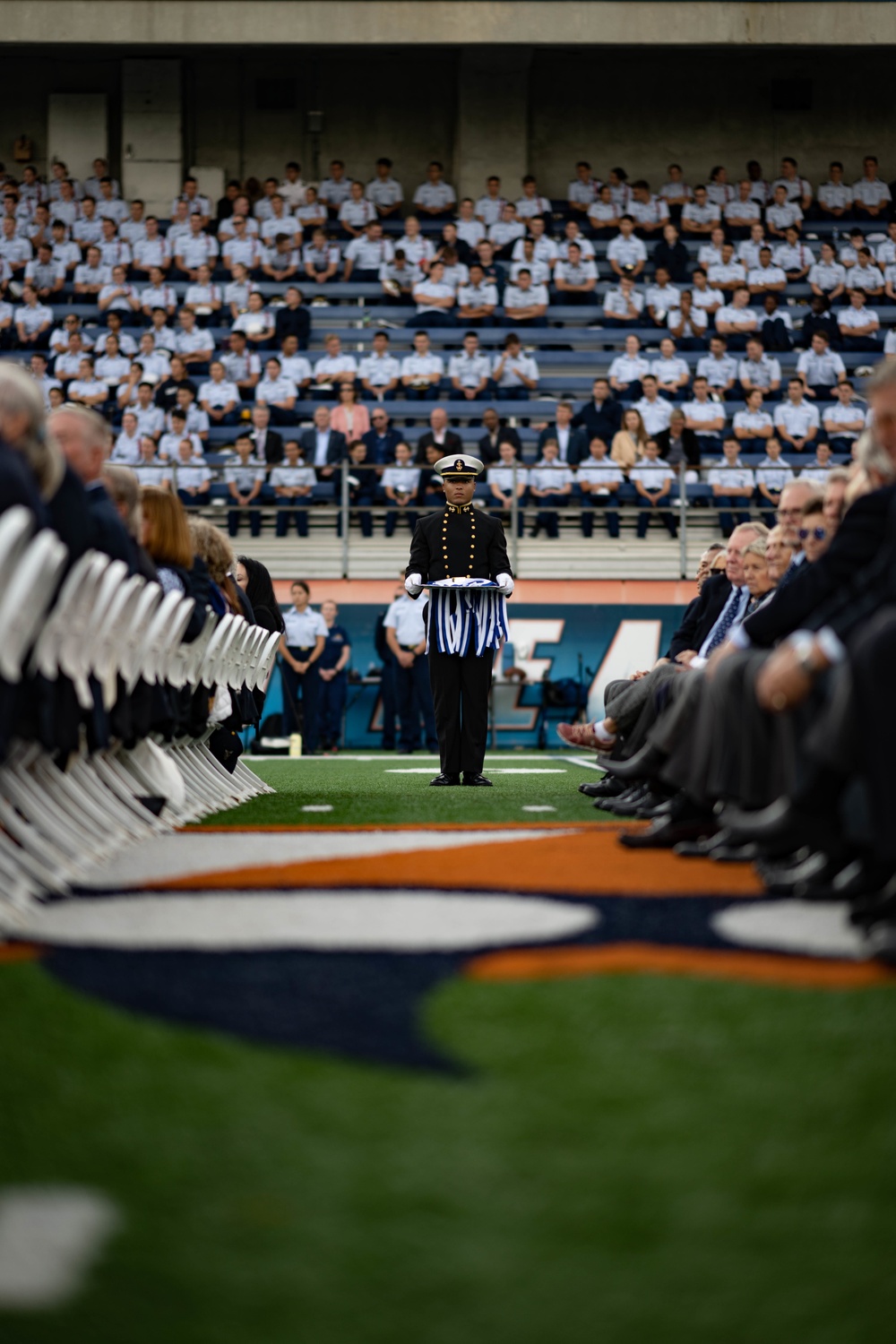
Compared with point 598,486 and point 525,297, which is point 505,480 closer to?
point 598,486

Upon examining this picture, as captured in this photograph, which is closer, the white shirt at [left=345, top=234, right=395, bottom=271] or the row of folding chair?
the row of folding chair

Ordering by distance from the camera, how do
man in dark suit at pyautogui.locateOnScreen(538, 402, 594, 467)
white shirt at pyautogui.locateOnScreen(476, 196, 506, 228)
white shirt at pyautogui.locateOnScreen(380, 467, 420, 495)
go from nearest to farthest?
white shirt at pyautogui.locateOnScreen(380, 467, 420, 495), man in dark suit at pyautogui.locateOnScreen(538, 402, 594, 467), white shirt at pyautogui.locateOnScreen(476, 196, 506, 228)

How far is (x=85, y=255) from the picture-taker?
17.2 metres

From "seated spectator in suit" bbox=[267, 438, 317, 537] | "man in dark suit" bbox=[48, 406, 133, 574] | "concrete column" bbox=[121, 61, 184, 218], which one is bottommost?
"man in dark suit" bbox=[48, 406, 133, 574]

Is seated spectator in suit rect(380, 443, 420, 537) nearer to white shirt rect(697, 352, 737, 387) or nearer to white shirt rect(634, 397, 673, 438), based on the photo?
white shirt rect(634, 397, 673, 438)

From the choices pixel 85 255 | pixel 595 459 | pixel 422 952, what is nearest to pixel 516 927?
pixel 422 952

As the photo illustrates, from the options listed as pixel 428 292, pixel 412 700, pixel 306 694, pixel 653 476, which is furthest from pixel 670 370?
pixel 306 694

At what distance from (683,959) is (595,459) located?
1143 cm

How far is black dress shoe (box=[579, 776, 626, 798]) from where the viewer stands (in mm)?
6816

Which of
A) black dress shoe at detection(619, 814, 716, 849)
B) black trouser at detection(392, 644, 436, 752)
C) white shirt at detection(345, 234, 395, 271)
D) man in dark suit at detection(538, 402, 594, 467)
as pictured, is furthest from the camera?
white shirt at detection(345, 234, 395, 271)

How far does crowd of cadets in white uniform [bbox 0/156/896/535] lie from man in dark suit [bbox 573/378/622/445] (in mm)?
98

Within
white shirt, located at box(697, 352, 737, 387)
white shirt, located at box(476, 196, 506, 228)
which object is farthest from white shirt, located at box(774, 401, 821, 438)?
white shirt, located at box(476, 196, 506, 228)

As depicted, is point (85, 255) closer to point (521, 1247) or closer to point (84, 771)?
point (84, 771)

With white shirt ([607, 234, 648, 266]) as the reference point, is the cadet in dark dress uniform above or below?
below
